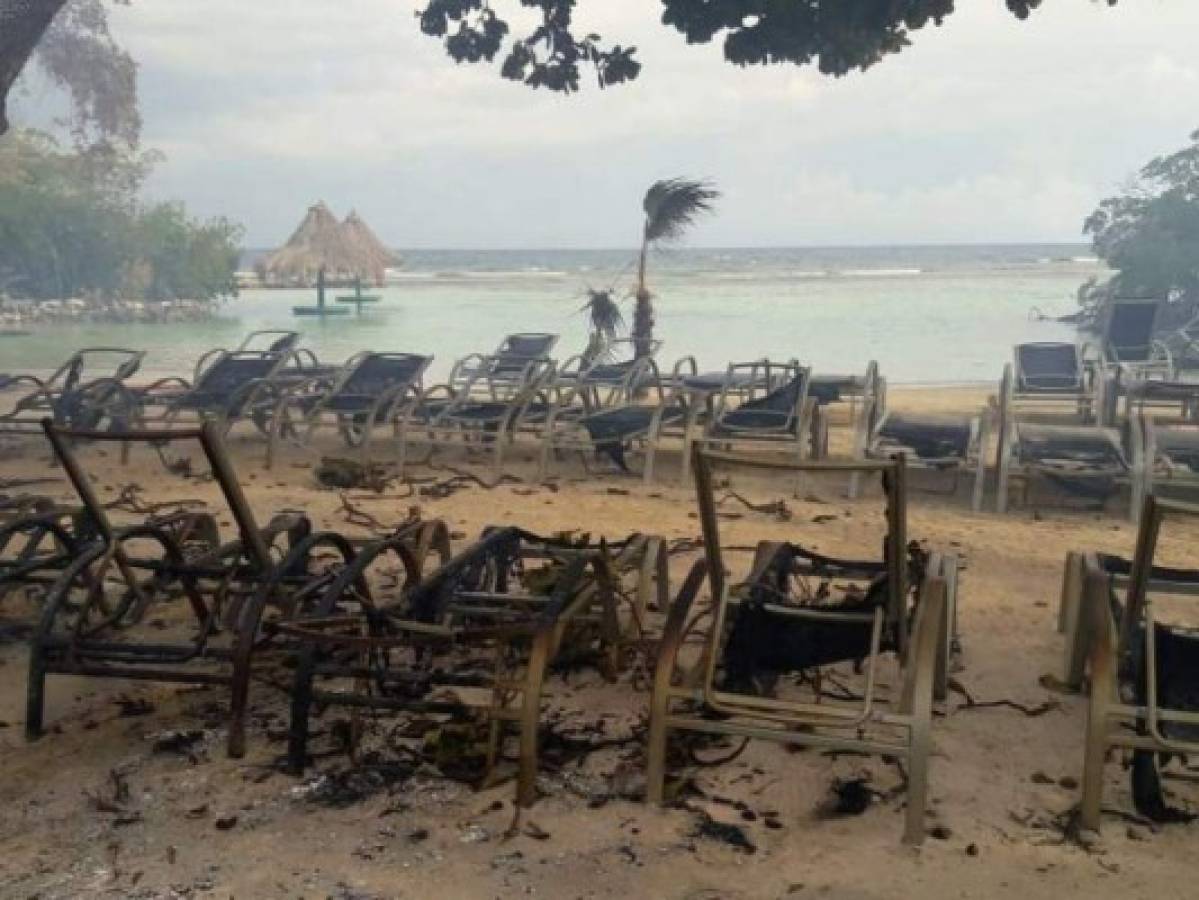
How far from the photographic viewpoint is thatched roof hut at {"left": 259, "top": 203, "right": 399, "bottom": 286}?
26.7 metres

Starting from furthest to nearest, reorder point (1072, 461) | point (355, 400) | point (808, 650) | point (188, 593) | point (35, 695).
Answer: point (355, 400), point (1072, 461), point (188, 593), point (35, 695), point (808, 650)

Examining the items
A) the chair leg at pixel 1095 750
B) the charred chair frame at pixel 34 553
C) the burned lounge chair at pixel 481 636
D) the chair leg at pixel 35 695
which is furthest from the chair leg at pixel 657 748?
the charred chair frame at pixel 34 553

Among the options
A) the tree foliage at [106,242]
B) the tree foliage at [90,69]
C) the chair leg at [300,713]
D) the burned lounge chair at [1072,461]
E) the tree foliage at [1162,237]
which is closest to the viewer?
the chair leg at [300,713]

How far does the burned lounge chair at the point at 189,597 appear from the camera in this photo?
11.6ft

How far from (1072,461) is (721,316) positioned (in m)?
26.0

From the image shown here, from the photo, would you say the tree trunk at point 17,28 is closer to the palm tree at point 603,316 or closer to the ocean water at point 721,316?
the palm tree at point 603,316

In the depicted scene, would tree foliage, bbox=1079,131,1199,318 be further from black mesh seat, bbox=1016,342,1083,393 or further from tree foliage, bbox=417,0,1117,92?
tree foliage, bbox=417,0,1117,92

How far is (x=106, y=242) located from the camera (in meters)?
31.1

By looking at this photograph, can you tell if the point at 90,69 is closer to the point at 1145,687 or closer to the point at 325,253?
the point at 325,253

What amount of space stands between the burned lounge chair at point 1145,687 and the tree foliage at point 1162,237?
1723cm

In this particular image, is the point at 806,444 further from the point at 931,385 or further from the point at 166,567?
the point at 931,385

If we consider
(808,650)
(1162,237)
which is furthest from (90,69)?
(808,650)

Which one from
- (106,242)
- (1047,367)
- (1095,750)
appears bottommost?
(1095,750)

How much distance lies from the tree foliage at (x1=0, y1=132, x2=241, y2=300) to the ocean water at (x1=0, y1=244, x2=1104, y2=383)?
190 cm
